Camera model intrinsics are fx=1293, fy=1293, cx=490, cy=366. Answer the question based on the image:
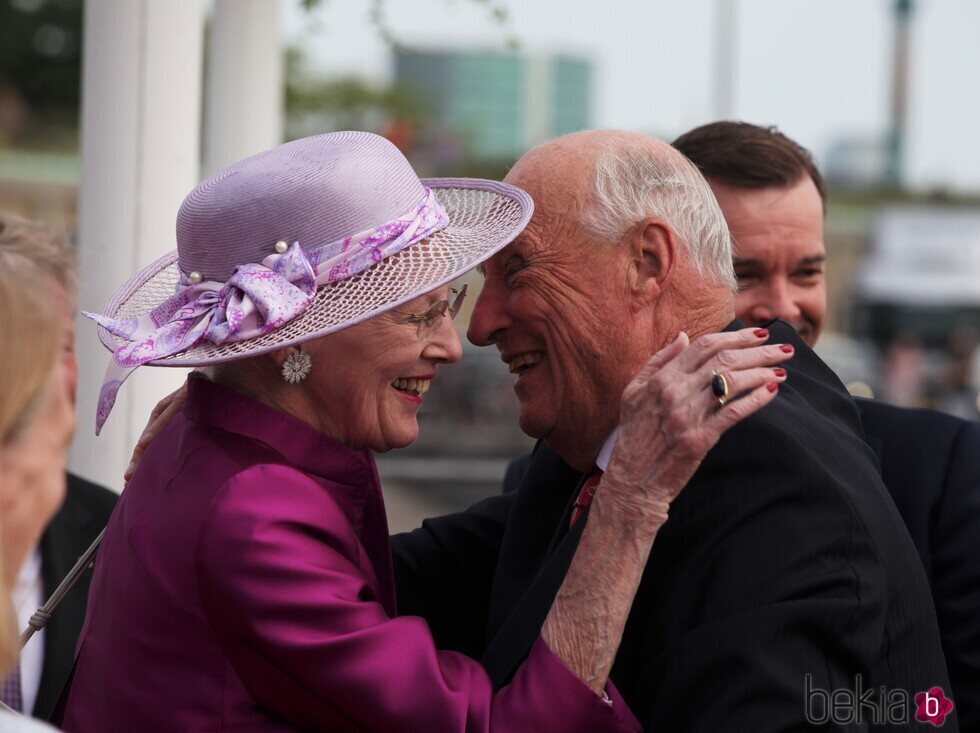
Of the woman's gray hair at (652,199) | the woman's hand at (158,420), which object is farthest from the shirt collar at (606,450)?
the woman's hand at (158,420)

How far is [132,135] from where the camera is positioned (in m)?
3.31

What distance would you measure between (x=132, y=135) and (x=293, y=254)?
117 centimetres

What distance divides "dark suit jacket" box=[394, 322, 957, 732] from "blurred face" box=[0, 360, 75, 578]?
3.13 ft

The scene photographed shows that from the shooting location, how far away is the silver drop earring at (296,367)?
2.42 metres

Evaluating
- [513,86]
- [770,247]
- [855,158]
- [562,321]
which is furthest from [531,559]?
[513,86]

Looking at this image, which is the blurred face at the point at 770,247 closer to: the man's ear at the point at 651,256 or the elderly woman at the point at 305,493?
the man's ear at the point at 651,256

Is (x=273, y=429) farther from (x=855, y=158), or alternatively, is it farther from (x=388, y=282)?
(x=855, y=158)

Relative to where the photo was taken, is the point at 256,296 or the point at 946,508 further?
the point at 946,508

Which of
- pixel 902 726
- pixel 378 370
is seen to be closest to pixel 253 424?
pixel 378 370

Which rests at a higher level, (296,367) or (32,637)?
(296,367)

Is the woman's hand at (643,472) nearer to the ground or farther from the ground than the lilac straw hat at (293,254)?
nearer to the ground

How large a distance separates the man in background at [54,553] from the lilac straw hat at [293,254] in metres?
1.06

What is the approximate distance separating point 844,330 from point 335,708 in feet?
90.8

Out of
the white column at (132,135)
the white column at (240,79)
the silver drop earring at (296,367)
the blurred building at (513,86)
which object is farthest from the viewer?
the blurred building at (513,86)
